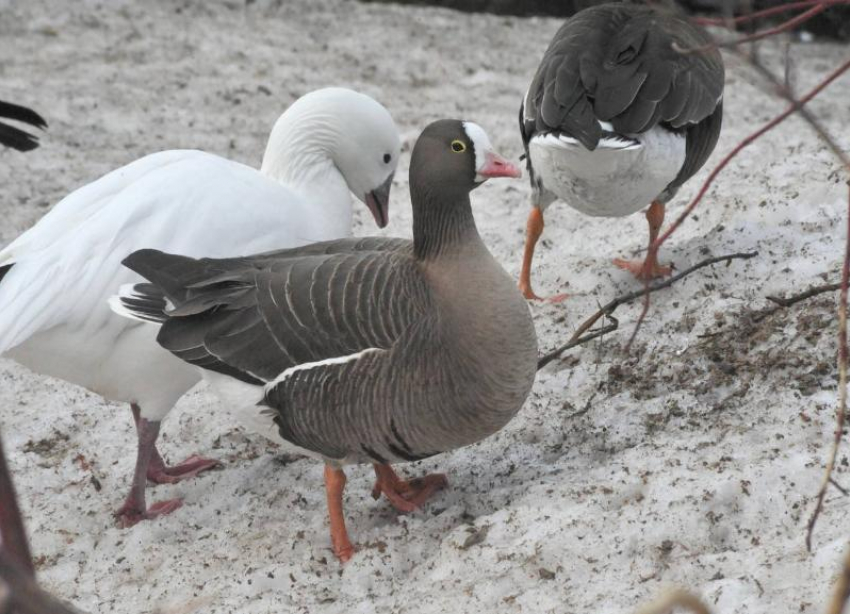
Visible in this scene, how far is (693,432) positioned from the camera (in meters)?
3.85

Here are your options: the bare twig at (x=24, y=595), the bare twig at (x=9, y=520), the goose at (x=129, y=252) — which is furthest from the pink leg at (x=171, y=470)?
the bare twig at (x=24, y=595)

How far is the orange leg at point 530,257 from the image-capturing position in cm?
527

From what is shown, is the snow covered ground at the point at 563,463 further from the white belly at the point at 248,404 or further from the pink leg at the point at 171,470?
the white belly at the point at 248,404

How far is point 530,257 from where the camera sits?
17.6 ft

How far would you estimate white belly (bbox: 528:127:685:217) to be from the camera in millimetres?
4598

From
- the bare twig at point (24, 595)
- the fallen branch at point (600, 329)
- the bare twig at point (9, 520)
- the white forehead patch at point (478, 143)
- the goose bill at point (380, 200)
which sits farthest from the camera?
the goose bill at point (380, 200)

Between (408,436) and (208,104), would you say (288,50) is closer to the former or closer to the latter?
(208,104)

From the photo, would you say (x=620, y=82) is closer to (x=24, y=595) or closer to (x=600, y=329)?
(x=600, y=329)

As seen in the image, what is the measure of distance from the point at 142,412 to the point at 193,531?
1.65ft

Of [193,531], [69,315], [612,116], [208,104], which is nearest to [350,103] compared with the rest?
[612,116]

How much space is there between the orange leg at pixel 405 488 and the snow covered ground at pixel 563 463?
57 mm

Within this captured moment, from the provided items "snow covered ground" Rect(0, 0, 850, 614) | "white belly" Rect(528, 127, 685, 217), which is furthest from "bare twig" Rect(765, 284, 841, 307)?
"white belly" Rect(528, 127, 685, 217)

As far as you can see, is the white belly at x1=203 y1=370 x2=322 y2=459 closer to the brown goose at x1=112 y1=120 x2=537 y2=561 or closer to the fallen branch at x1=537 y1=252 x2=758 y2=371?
the brown goose at x1=112 y1=120 x2=537 y2=561

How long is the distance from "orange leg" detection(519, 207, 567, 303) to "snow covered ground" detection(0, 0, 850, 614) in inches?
3.3
